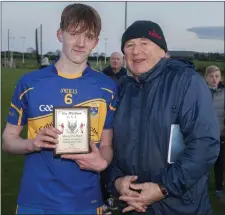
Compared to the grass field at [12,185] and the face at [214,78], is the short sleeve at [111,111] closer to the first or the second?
the grass field at [12,185]

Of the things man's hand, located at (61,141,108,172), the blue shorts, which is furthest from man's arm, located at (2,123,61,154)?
the blue shorts

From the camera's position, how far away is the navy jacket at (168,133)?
212cm

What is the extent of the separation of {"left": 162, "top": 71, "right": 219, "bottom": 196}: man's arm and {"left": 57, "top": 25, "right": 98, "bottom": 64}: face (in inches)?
23.7

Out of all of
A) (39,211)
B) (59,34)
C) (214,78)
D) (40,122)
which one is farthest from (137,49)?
(214,78)

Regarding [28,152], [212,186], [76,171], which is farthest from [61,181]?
[212,186]

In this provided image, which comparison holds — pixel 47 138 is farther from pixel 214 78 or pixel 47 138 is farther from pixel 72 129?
pixel 214 78

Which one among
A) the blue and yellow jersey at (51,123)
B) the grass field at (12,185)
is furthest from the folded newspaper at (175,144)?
the grass field at (12,185)

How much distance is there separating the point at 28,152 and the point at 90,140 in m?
0.34

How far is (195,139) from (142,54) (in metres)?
0.54

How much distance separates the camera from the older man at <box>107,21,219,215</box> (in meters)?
2.12

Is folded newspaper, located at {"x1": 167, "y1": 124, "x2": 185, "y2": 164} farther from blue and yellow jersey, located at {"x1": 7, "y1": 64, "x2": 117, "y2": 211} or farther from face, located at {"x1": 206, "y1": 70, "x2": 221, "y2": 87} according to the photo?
face, located at {"x1": 206, "y1": 70, "x2": 221, "y2": 87}

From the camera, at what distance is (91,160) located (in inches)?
85.6

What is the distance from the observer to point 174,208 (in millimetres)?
2252

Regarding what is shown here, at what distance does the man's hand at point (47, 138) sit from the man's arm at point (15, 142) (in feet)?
Answer: 0.28
